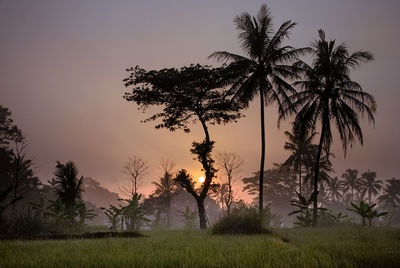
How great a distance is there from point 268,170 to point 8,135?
51.4 meters

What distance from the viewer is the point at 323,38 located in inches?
1036

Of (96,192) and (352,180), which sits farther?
(96,192)

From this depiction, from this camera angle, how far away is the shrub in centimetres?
1256

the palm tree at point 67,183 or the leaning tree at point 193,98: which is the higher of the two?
the leaning tree at point 193,98

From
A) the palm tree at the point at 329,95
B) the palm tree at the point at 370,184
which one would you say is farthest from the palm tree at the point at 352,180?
the palm tree at the point at 329,95

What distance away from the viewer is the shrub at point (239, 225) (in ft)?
41.2

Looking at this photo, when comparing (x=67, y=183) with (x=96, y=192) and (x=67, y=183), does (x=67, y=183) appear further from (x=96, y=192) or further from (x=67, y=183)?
(x=96, y=192)

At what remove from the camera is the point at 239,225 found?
12844mm

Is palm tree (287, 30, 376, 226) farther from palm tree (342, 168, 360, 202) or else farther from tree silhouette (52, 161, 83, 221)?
palm tree (342, 168, 360, 202)

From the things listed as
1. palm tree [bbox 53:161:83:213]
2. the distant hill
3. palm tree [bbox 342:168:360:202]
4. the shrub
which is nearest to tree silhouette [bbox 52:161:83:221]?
palm tree [bbox 53:161:83:213]

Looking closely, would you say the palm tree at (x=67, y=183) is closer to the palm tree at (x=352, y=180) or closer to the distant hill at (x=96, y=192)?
the palm tree at (x=352, y=180)

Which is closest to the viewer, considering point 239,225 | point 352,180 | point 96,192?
point 239,225

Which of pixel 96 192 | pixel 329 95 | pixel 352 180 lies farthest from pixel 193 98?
pixel 96 192

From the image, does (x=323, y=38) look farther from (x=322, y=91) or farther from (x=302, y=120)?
(x=302, y=120)
